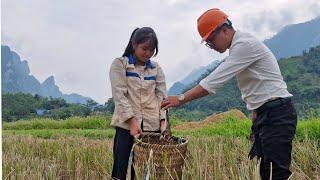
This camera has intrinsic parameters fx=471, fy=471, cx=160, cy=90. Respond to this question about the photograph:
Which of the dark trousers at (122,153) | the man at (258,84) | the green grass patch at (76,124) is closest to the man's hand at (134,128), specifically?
the dark trousers at (122,153)

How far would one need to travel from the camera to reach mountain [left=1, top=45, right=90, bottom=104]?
191 feet

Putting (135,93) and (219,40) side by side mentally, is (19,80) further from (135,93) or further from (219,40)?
(219,40)

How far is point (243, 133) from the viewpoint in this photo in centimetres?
734

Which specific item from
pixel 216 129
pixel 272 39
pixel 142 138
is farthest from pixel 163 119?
pixel 272 39

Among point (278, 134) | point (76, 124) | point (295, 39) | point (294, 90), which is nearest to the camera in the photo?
point (278, 134)

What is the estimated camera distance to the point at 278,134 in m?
2.75

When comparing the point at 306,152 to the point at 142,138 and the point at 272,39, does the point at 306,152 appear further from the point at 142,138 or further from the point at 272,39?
the point at 272,39

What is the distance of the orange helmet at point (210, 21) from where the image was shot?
2752mm

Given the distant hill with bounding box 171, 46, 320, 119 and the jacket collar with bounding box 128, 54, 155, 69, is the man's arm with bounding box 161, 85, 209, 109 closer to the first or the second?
the jacket collar with bounding box 128, 54, 155, 69

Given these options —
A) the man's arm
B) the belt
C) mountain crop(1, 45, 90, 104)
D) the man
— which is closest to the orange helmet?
the man

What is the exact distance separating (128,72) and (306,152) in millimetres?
1915

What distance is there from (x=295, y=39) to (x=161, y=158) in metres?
93.3

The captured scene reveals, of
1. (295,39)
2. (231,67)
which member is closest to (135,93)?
(231,67)

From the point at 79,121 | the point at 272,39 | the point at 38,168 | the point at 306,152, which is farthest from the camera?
the point at 272,39
